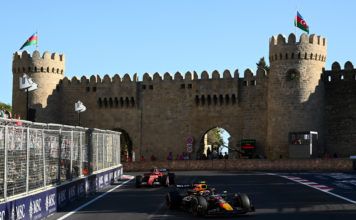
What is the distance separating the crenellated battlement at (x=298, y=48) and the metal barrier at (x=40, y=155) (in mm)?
26027

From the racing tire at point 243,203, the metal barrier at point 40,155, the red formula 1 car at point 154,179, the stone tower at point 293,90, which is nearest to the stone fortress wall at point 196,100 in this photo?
the stone tower at point 293,90

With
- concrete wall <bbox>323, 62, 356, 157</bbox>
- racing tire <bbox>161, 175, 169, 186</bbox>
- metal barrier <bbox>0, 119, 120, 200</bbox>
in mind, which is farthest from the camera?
concrete wall <bbox>323, 62, 356, 157</bbox>

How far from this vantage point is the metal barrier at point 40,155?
13.2 m

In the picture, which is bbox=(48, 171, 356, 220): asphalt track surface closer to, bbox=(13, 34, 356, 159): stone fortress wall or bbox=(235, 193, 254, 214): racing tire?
bbox=(235, 193, 254, 214): racing tire

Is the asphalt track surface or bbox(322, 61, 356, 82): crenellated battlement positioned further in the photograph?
bbox(322, 61, 356, 82): crenellated battlement

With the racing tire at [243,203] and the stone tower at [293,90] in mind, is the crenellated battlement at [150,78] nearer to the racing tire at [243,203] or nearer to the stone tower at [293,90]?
the stone tower at [293,90]

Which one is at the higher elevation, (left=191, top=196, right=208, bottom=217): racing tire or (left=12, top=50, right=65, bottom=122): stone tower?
(left=12, top=50, right=65, bottom=122): stone tower

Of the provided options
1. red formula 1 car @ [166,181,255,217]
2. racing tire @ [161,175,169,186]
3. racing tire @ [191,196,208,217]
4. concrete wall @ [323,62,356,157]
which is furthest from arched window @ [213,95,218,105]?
racing tire @ [191,196,208,217]

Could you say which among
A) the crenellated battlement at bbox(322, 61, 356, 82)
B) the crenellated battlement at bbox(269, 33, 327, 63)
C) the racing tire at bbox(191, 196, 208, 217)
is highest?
the crenellated battlement at bbox(269, 33, 327, 63)

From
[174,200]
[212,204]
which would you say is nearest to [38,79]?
[174,200]

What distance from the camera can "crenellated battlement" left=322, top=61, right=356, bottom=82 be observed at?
48688mm

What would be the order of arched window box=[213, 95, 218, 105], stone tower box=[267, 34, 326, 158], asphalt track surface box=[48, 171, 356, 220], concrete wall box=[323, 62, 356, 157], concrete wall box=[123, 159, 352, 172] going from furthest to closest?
arched window box=[213, 95, 218, 105]
concrete wall box=[323, 62, 356, 157]
stone tower box=[267, 34, 326, 158]
concrete wall box=[123, 159, 352, 172]
asphalt track surface box=[48, 171, 356, 220]

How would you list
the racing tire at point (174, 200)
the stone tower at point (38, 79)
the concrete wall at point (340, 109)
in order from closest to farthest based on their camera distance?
the racing tire at point (174, 200)
the concrete wall at point (340, 109)
the stone tower at point (38, 79)

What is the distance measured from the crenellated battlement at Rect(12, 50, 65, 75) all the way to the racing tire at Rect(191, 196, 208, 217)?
4137 cm
